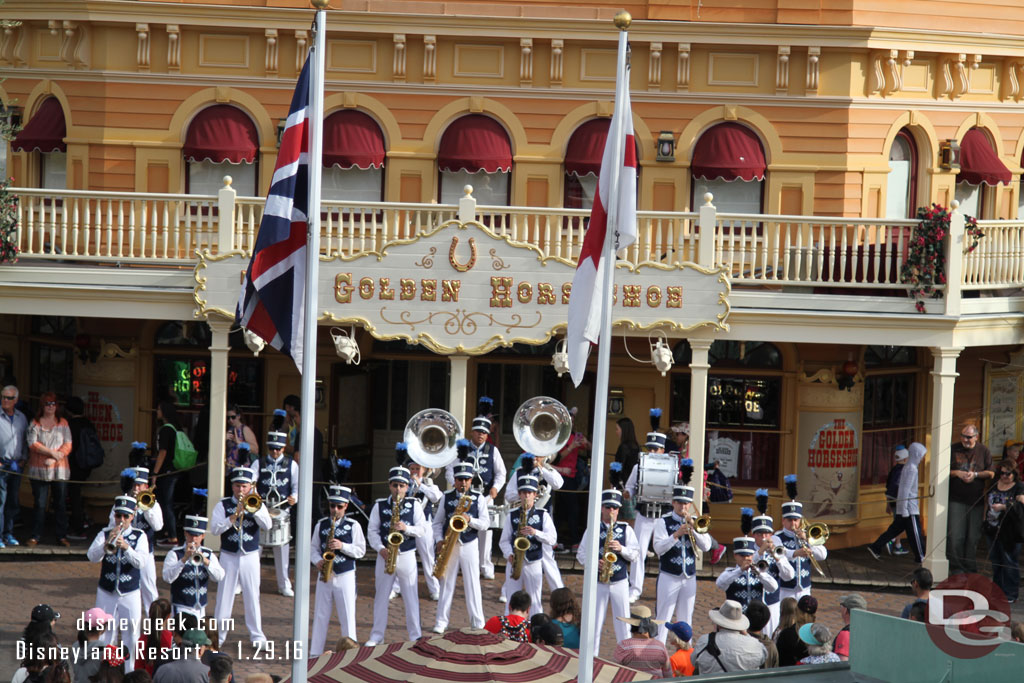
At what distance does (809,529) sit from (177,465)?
8272mm

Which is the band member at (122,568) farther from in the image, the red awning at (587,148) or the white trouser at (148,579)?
the red awning at (587,148)

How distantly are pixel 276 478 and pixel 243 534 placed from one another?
4.11 feet

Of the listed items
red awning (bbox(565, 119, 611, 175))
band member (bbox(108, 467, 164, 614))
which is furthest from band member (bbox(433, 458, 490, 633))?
red awning (bbox(565, 119, 611, 175))

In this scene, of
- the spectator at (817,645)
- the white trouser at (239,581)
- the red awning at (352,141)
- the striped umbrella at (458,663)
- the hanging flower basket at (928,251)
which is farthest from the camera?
the red awning at (352,141)

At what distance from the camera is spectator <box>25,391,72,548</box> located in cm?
1956

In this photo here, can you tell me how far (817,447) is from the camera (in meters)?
21.5

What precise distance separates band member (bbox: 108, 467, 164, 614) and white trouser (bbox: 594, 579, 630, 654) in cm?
444

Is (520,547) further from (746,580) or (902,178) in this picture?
(902,178)

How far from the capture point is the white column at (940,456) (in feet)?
62.5

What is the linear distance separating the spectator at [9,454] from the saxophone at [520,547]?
6531mm

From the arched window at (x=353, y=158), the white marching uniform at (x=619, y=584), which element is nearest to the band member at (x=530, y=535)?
the white marching uniform at (x=619, y=584)

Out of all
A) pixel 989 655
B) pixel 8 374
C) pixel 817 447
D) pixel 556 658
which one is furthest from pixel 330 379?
pixel 989 655

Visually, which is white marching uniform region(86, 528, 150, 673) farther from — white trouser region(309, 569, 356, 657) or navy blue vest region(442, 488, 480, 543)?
navy blue vest region(442, 488, 480, 543)

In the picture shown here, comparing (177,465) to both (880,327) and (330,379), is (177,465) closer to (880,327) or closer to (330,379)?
(330,379)
